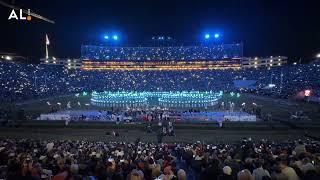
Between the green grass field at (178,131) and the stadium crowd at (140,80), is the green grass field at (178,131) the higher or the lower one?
the lower one

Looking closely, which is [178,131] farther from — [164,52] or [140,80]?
[164,52]

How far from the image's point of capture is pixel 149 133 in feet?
112

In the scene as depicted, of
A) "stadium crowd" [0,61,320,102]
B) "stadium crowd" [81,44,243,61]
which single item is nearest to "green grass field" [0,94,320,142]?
"stadium crowd" [0,61,320,102]

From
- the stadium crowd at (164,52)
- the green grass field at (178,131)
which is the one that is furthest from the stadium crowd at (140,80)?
the green grass field at (178,131)

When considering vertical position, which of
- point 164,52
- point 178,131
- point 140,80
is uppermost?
point 164,52

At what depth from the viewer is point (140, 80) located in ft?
387

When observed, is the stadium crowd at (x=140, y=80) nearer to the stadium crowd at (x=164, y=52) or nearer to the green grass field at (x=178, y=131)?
the stadium crowd at (x=164, y=52)

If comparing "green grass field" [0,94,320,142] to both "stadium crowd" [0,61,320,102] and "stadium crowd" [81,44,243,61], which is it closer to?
"stadium crowd" [0,61,320,102]

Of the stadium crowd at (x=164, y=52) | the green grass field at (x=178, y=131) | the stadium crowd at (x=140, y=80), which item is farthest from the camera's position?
the stadium crowd at (x=164, y=52)

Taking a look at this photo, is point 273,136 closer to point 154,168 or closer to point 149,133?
point 149,133

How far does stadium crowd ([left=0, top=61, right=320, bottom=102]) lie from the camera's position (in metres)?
88.6

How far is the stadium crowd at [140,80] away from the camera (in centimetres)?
8856

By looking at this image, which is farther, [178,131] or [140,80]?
[140,80]

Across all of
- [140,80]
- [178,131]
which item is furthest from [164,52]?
[178,131]
